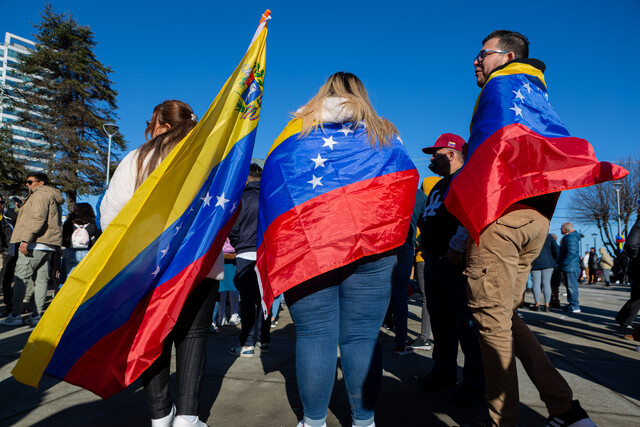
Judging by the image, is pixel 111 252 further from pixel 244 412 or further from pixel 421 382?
pixel 421 382

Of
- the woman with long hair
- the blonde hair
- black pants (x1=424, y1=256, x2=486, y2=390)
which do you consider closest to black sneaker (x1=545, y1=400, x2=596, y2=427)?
black pants (x1=424, y1=256, x2=486, y2=390)

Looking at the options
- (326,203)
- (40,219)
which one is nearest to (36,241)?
(40,219)

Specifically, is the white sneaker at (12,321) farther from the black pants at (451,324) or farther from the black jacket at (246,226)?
the black pants at (451,324)

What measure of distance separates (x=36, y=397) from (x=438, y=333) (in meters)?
2.96

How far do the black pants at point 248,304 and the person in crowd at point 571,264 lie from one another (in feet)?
25.4

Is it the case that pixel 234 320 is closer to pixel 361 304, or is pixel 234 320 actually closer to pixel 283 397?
pixel 283 397

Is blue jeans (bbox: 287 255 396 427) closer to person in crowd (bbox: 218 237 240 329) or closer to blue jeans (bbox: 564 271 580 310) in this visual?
person in crowd (bbox: 218 237 240 329)

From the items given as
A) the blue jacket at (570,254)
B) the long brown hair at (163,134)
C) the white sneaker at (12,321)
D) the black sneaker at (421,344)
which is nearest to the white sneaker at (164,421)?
the long brown hair at (163,134)

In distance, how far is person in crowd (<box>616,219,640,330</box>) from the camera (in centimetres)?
597

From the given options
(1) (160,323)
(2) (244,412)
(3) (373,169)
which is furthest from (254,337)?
(3) (373,169)

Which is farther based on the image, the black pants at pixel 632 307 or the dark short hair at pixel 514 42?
the black pants at pixel 632 307

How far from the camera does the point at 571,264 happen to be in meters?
9.58

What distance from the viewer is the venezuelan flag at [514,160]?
83.0 inches

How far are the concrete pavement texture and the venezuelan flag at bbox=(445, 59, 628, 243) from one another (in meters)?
1.38
